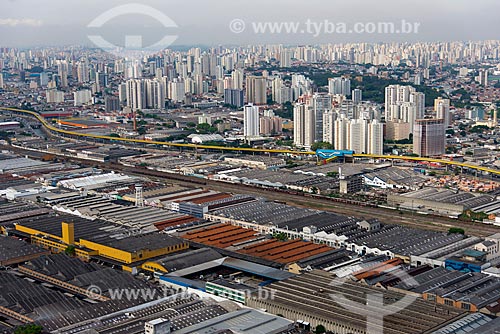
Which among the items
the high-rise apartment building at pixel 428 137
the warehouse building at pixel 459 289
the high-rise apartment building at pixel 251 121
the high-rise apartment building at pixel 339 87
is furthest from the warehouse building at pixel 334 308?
the high-rise apartment building at pixel 339 87

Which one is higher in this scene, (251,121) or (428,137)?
(251,121)

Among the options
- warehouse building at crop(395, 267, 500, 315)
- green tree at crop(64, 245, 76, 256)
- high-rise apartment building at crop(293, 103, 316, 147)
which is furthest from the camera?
high-rise apartment building at crop(293, 103, 316, 147)

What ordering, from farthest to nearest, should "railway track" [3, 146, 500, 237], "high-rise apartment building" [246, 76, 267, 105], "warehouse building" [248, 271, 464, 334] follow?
1. "high-rise apartment building" [246, 76, 267, 105]
2. "railway track" [3, 146, 500, 237]
3. "warehouse building" [248, 271, 464, 334]

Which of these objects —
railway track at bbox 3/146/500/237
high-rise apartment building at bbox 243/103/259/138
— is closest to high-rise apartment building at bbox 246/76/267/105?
high-rise apartment building at bbox 243/103/259/138

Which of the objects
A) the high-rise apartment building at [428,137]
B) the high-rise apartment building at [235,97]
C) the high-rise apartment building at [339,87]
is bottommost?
the high-rise apartment building at [428,137]

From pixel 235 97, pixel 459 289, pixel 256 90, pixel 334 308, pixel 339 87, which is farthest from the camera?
pixel 339 87

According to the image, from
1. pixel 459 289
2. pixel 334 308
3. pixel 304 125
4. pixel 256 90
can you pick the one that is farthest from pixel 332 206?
pixel 256 90

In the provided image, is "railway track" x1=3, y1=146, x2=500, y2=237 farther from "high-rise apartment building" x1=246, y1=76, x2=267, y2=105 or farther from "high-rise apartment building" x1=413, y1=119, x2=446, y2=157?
"high-rise apartment building" x1=246, y1=76, x2=267, y2=105

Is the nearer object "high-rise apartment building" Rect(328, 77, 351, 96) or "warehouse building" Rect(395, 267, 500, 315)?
"warehouse building" Rect(395, 267, 500, 315)

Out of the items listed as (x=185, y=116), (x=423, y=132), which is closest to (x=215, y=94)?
(x=185, y=116)

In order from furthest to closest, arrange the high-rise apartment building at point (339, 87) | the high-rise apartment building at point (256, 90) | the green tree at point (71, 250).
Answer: the high-rise apartment building at point (339, 87) → the high-rise apartment building at point (256, 90) → the green tree at point (71, 250)

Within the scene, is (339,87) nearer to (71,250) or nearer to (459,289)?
(71,250)

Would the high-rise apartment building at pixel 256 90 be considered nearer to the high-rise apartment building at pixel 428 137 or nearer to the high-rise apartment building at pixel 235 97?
the high-rise apartment building at pixel 235 97

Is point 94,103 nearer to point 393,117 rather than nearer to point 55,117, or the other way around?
point 55,117
